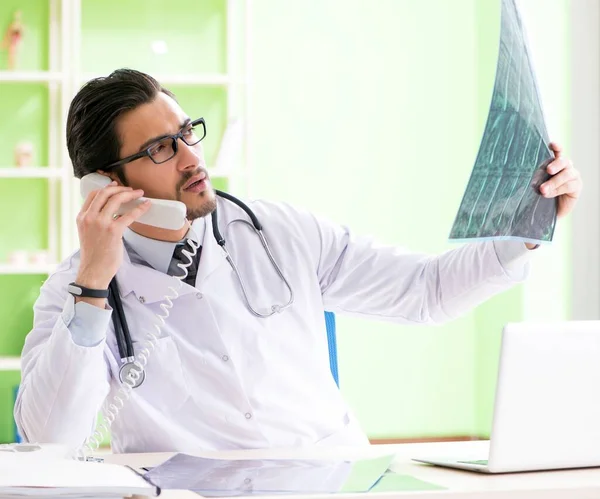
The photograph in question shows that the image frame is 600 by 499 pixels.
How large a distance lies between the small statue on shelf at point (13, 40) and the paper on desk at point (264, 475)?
3112 mm

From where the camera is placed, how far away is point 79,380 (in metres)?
1.51


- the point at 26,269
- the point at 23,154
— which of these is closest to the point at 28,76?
the point at 23,154

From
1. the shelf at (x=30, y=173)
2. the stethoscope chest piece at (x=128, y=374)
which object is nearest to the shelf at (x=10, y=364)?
the shelf at (x=30, y=173)

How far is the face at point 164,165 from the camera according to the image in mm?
1871

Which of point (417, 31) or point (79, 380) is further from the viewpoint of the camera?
point (417, 31)

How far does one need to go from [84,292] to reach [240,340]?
405 mm

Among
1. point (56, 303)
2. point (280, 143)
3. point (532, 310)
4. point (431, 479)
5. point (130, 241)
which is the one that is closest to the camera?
point (431, 479)

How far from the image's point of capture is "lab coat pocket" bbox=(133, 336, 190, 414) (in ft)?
5.67

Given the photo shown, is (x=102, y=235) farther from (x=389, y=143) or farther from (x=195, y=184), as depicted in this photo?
(x=389, y=143)

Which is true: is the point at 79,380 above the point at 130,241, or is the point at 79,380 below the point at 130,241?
below

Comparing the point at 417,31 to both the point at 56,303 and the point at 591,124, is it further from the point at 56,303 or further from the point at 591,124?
the point at 56,303

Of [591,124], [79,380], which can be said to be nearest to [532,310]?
[591,124]

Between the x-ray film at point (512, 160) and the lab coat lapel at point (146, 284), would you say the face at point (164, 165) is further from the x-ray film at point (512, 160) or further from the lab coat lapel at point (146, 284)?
the x-ray film at point (512, 160)

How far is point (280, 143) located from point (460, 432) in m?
1.84
